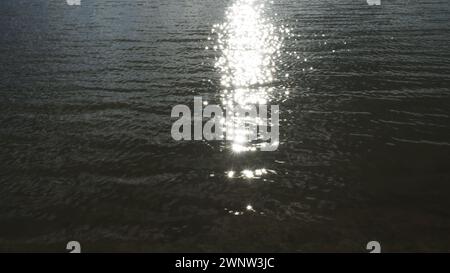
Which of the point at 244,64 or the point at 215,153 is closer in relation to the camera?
the point at 215,153

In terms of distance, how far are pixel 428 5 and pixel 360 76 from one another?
72.4 ft

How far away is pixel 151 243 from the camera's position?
11.0 m

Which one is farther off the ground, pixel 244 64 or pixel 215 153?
pixel 244 64

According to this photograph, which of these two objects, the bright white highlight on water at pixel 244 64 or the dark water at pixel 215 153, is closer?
the dark water at pixel 215 153

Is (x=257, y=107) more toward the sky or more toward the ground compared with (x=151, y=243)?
more toward the sky

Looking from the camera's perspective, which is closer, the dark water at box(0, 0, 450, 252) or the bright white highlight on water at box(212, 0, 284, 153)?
the dark water at box(0, 0, 450, 252)

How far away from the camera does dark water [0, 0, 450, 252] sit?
11.3 meters

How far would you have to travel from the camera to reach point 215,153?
15.1 metres

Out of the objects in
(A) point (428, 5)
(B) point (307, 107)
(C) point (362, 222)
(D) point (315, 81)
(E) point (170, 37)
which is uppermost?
(A) point (428, 5)

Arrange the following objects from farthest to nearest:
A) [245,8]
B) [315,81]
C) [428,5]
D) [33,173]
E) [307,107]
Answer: [245,8], [428,5], [315,81], [307,107], [33,173]

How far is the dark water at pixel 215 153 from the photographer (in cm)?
1128

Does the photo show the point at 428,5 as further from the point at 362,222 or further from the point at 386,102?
the point at 362,222
